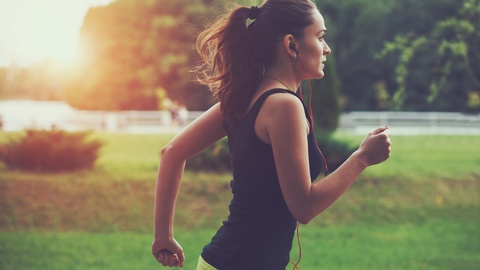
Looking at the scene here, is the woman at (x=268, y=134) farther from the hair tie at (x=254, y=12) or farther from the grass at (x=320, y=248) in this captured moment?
the grass at (x=320, y=248)

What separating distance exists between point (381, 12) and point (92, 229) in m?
30.3

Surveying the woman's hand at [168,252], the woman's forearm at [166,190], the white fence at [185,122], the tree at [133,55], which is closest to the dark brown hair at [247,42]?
the woman's forearm at [166,190]

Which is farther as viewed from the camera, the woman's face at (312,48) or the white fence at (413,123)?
the white fence at (413,123)

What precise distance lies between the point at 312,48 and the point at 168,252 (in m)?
0.74

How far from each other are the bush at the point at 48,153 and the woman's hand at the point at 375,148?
414 inches

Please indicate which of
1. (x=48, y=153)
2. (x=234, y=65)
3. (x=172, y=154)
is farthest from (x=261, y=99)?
(x=48, y=153)

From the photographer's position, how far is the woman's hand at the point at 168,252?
6.55 ft

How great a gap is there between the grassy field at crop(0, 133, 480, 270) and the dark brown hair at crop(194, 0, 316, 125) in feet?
19.9

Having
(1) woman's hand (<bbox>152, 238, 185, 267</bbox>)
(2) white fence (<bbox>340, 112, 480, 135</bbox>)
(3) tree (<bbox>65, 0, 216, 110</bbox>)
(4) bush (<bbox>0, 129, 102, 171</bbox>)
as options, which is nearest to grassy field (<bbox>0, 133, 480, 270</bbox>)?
(4) bush (<bbox>0, 129, 102, 171</bbox>)

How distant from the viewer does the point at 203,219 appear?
1001 centimetres

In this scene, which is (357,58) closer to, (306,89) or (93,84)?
(93,84)

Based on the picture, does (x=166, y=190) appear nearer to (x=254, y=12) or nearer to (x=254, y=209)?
(x=254, y=209)

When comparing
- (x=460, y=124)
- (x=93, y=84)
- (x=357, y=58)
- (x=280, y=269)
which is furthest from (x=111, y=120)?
(x=280, y=269)

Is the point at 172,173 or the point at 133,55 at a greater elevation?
the point at 172,173
